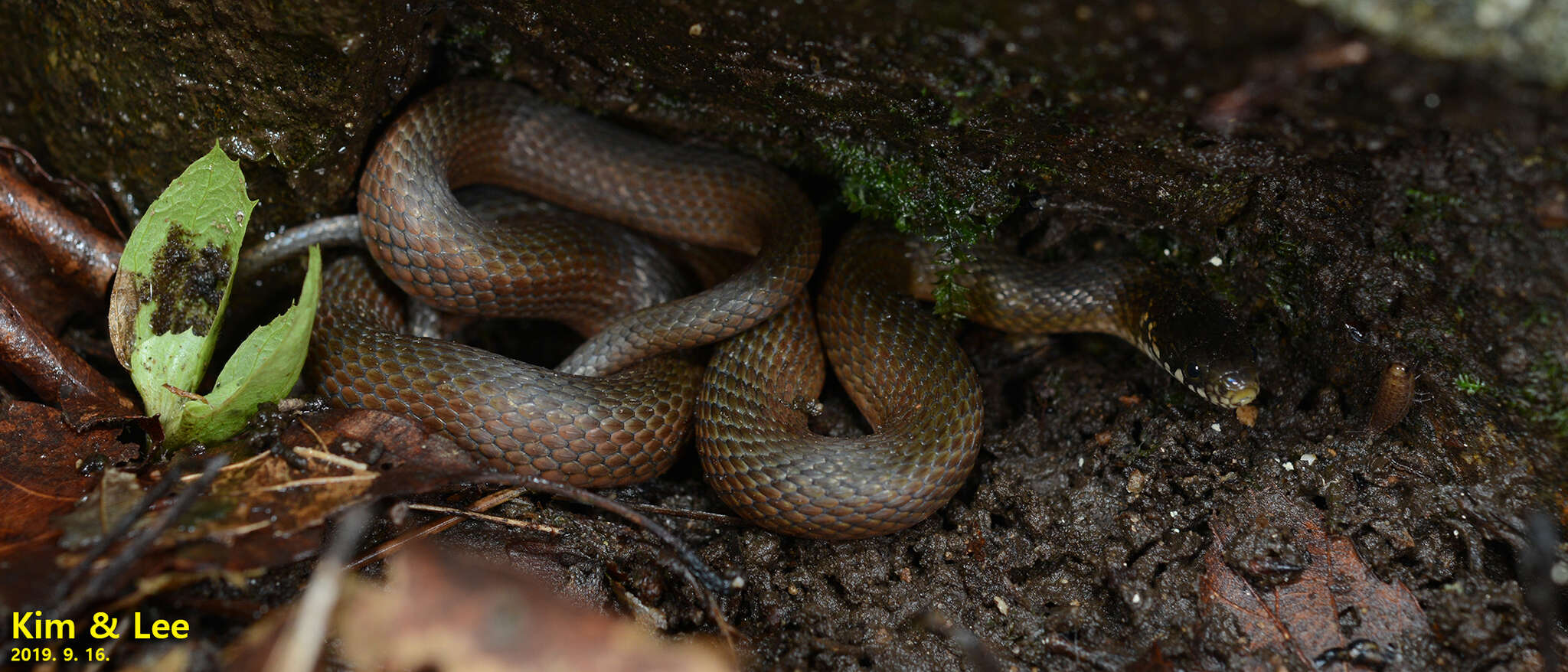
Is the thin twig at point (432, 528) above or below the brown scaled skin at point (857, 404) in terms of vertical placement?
above

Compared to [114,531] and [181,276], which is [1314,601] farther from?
[181,276]

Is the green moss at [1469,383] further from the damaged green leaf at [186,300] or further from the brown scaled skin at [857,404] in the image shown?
the damaged green leaf at [186,300]

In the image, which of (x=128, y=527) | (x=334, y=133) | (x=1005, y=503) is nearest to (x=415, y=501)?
(x=128, y=527)

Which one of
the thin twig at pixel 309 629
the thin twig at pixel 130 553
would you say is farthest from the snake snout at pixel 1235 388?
the thin twig at pixel 130 553

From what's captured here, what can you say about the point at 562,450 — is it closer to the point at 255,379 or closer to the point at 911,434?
the point at 255,379

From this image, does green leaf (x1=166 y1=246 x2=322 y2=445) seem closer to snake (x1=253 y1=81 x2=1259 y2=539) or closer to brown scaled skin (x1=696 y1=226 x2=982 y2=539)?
snake (x1=253 y1=81 x2=1259 y2=539)

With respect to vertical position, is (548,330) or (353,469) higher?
(353,469)

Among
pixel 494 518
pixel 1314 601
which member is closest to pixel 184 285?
pixel 494 518
